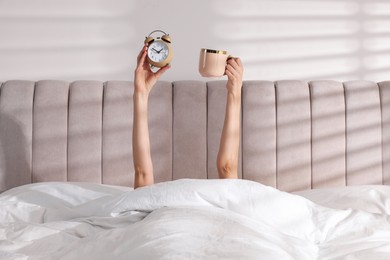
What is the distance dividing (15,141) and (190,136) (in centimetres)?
73

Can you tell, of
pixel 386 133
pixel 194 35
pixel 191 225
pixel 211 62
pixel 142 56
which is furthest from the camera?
pixel 194 35

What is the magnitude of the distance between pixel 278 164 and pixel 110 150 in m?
0.72

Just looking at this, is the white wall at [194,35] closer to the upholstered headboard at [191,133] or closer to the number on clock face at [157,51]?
the upholstered headboard at [191,133]

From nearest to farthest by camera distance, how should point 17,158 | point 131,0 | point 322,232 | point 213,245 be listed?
point 213,245
point 322,232
point 17,158
point 131,0

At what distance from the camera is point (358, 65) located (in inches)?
113

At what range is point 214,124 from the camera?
2.60 meters

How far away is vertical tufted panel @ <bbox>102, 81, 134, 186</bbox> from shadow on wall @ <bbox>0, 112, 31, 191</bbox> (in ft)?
1.09

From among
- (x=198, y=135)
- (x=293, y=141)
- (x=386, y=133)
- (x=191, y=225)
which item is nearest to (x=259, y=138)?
(x=293, y=141)

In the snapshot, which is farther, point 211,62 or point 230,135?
point 230,135

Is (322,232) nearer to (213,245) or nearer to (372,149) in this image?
(213,245)

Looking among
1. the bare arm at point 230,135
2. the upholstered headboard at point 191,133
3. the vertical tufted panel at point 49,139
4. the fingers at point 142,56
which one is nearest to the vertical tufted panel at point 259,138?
the upholstered headboard at point 191,133

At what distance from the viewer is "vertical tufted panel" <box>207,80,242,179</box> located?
2.60 meters

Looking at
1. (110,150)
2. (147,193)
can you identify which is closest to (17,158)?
(110,150)

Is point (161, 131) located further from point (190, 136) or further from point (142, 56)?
point (142, 56)
